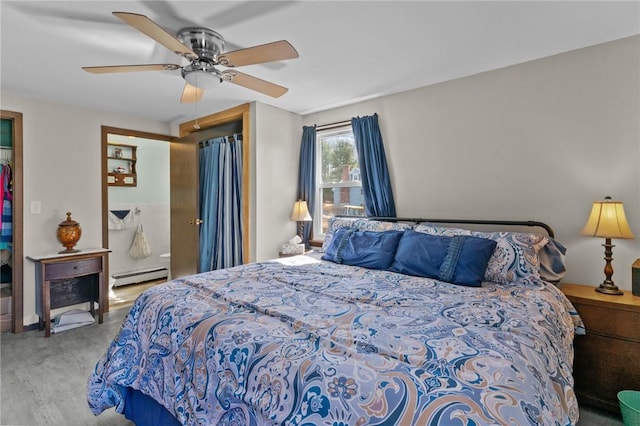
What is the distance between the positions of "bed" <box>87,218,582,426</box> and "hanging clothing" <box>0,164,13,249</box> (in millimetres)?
2492

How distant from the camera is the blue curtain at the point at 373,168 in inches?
127

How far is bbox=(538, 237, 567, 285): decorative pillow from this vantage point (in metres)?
2.16

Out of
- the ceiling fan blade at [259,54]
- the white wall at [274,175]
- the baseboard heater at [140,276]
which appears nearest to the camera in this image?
the ceiling fan blade at [259,54]

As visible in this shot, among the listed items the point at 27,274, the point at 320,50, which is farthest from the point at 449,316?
the point at 27,274

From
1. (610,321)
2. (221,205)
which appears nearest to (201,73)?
(221,205)

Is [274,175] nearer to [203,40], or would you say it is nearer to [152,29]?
[203,40]

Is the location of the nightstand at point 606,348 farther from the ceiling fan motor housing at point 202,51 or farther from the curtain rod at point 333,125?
the ceiling fan motor housing at point 202,51

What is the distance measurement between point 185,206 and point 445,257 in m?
3.29

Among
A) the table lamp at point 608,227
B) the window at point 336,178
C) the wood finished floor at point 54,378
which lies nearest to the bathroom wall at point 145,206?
the wood finished floor at point 54,378

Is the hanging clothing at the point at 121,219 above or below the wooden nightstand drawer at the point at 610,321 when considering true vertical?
above

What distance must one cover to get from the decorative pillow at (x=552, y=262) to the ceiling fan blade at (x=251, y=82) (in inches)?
85.8

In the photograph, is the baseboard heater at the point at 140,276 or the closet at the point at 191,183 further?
the baseboard heater at the point at 140,276

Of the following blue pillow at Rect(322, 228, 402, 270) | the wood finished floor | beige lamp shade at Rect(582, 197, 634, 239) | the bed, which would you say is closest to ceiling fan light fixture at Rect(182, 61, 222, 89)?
the bed

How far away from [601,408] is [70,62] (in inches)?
173
